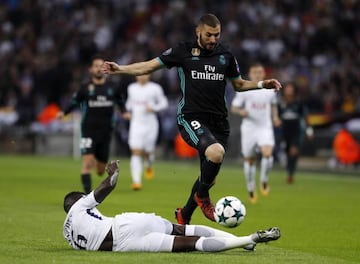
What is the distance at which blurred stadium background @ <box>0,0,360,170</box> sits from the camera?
103ft

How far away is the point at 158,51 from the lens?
35812mm

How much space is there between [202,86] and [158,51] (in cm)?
2401

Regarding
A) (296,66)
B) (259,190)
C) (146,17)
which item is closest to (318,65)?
(296,66)

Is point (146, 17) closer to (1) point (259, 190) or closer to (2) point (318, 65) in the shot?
(2) point (318, 65)

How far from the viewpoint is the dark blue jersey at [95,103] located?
716 inches

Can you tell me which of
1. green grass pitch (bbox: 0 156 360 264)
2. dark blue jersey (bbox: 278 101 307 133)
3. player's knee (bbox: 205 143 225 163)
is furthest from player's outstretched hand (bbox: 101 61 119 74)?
dark blue jersey (bbox: 278 101 307 133)

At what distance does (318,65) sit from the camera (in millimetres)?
33188

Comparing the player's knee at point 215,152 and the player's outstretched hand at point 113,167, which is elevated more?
the player's knee at point 215,152

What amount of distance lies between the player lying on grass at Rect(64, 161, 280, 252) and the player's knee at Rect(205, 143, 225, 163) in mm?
1309

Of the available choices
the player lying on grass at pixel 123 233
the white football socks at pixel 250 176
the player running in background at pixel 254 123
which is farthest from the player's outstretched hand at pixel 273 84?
the player running in background at pixel 254 123

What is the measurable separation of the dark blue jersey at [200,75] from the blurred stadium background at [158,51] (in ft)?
53.6

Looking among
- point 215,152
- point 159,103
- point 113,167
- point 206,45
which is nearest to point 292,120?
point 159,103

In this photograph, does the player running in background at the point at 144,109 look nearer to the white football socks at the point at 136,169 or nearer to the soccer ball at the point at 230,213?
the white football socks at the point at 136,169

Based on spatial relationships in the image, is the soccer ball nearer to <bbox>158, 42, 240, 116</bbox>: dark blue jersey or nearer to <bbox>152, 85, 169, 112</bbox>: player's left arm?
<bbox>158, 42, 240, 116</bbox>: dark blue jersey
